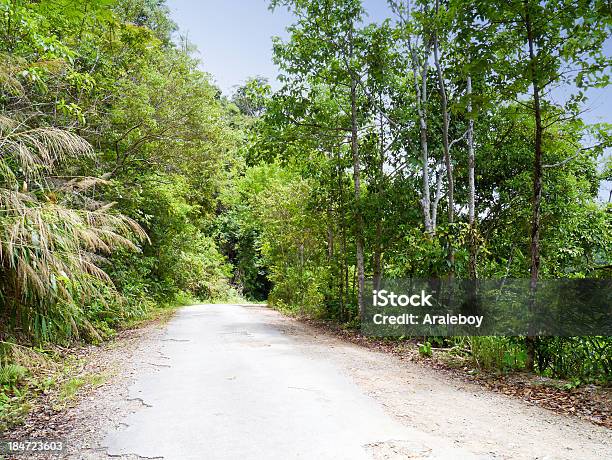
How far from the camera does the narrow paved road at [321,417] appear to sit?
363 cm

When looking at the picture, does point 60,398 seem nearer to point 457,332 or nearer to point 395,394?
point 395,394

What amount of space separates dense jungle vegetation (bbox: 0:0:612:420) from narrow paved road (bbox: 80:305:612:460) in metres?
1.67

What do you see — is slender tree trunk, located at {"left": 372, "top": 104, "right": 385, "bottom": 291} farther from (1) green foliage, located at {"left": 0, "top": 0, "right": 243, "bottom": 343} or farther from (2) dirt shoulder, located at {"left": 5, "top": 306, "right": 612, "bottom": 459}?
(1) green foliage, located at {"left": 0, "top": 0, "right": 243, "bottom": 343}

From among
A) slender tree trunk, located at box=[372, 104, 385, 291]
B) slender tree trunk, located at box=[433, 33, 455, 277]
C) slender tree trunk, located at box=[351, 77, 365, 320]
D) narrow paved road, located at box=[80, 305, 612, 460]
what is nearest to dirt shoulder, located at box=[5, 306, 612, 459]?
narrow paved road, located at box=[80, 305, 612, 460]

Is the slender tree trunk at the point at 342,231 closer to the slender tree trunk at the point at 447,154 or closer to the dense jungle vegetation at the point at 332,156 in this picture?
the dense jungle vegetation at the point at 332,156

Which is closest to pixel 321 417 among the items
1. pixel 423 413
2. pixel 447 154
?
pixel 423 413

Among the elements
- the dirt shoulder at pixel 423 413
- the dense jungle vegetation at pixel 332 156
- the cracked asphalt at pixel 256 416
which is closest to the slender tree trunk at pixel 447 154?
the dense jungle vegetation at pixel 332 156

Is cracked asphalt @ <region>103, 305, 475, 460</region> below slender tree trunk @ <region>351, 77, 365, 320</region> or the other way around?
below

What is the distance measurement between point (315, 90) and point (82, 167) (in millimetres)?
6152

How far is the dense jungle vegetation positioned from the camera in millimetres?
5859

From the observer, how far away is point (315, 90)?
38.8 ft

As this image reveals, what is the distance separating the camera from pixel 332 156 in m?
13.7

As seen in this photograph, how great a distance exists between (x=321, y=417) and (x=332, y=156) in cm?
1026

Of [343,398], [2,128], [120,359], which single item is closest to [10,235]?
[2,128]
